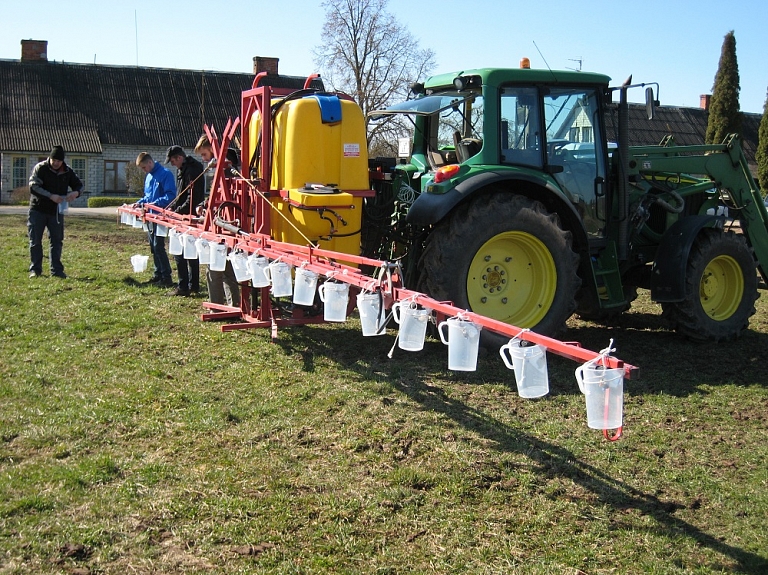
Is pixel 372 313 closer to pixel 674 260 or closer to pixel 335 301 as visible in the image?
pixel 335 301

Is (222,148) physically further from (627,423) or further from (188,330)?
(627,423)

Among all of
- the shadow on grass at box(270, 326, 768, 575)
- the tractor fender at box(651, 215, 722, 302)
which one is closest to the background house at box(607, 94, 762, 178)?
the tractor fender at box(651, 215, 722, 302)

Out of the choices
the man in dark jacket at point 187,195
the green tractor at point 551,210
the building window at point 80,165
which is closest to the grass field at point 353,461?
the green tractor at point 551,210

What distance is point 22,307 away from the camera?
803 centimetres

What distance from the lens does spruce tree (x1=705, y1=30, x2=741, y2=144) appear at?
36.8m

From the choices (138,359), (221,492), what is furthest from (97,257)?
(221,492)

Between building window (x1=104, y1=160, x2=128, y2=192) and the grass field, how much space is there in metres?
26.0

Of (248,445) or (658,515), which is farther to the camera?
(248,445)

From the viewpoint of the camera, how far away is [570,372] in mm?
6207

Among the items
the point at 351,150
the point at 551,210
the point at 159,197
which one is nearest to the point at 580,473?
the point at 551,210

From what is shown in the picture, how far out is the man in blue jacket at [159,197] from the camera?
9539 mm

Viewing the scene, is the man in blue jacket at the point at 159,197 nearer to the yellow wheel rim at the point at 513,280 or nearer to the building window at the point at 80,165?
the yellow wheel rim at the point at 513,280

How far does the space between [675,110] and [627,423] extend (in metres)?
39.9

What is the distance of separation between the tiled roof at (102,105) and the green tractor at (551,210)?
24392mm
